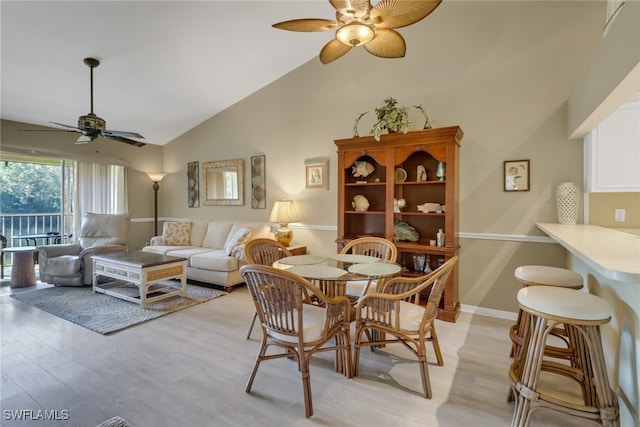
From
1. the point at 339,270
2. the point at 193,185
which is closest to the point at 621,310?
the point at 339,270

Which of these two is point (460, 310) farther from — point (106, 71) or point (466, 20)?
point (106, 71)

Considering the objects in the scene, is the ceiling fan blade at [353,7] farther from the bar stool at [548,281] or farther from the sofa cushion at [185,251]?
the sofa cushion at [185,251]

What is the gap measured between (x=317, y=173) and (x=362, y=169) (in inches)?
31.1

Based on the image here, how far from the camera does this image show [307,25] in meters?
2.02

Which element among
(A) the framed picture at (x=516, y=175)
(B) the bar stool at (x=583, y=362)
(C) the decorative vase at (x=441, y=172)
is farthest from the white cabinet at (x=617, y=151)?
(B) the bar stool at (x=583, y=362)

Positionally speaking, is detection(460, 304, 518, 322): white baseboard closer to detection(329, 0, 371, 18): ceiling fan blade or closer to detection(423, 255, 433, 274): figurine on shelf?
detection(423, 255, 433, 274): figurine on shelf

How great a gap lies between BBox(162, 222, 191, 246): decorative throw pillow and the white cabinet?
18.2 feet

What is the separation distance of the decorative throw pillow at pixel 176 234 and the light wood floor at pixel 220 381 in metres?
2.36

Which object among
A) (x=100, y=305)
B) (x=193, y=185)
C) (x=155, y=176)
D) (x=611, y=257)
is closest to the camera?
(x=611, y=257)

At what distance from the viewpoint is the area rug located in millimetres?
3098

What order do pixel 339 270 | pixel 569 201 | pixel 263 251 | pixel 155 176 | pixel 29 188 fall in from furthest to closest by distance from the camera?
1. pixel 155 176
2. pixel 29 188
3. pixel 263 251
4. pixel 569 201
5. pixel 339 270

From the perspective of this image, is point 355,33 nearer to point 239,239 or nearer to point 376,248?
point 376,248

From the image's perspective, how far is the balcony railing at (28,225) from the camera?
522 cm

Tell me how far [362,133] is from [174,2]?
2.53m
